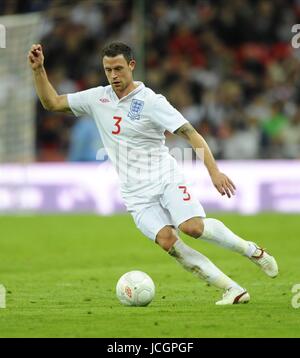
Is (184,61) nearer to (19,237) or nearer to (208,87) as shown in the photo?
(208,87)

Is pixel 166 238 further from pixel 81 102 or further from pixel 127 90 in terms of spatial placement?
pixel 81 102

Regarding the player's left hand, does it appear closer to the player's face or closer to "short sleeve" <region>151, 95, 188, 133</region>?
"short sleeve" <region>151, 95, 188, 133</region>

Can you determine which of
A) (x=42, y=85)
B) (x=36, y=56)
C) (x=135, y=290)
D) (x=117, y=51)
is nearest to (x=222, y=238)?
(x=135, y=290)

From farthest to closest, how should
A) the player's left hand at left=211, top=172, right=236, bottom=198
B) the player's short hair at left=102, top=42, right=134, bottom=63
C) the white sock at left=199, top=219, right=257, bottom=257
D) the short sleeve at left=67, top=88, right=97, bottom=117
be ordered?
1. the short sleeve at left=67, top=88, right=97, bottom=117
2. the white sock at left=199, top=219, right=257, bottom=257
3. the player's short hair at left=102, top=42, right=134, bottom=63
4. the player's left hand at left=211, top=172, right=236, bottom=198

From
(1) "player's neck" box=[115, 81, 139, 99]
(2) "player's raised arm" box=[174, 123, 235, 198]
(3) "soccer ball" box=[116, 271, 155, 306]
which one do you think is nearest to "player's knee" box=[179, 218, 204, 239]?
(2) "player's raised arm" box=[174, 123, 235, 198]

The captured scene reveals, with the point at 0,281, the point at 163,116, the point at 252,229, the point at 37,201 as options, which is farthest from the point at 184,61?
the point at 163,116

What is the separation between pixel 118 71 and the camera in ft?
27.6

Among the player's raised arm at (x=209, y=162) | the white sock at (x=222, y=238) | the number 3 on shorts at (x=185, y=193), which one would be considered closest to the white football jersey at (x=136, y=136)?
the number 3 on shorts at (x=185, y=193)

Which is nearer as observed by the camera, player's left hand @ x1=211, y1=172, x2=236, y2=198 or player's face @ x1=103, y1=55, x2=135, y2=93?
player's left hand @ x1=211, y1=172, x2=236, y2=198

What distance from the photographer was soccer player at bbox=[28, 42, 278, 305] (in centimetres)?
839

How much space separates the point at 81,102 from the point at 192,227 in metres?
1.49

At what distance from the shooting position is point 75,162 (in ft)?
63.1

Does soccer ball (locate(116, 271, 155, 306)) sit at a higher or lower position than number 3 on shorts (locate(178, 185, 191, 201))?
lower

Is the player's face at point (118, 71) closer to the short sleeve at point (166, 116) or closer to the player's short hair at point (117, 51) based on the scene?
the player's short hair at point (117, 51)
